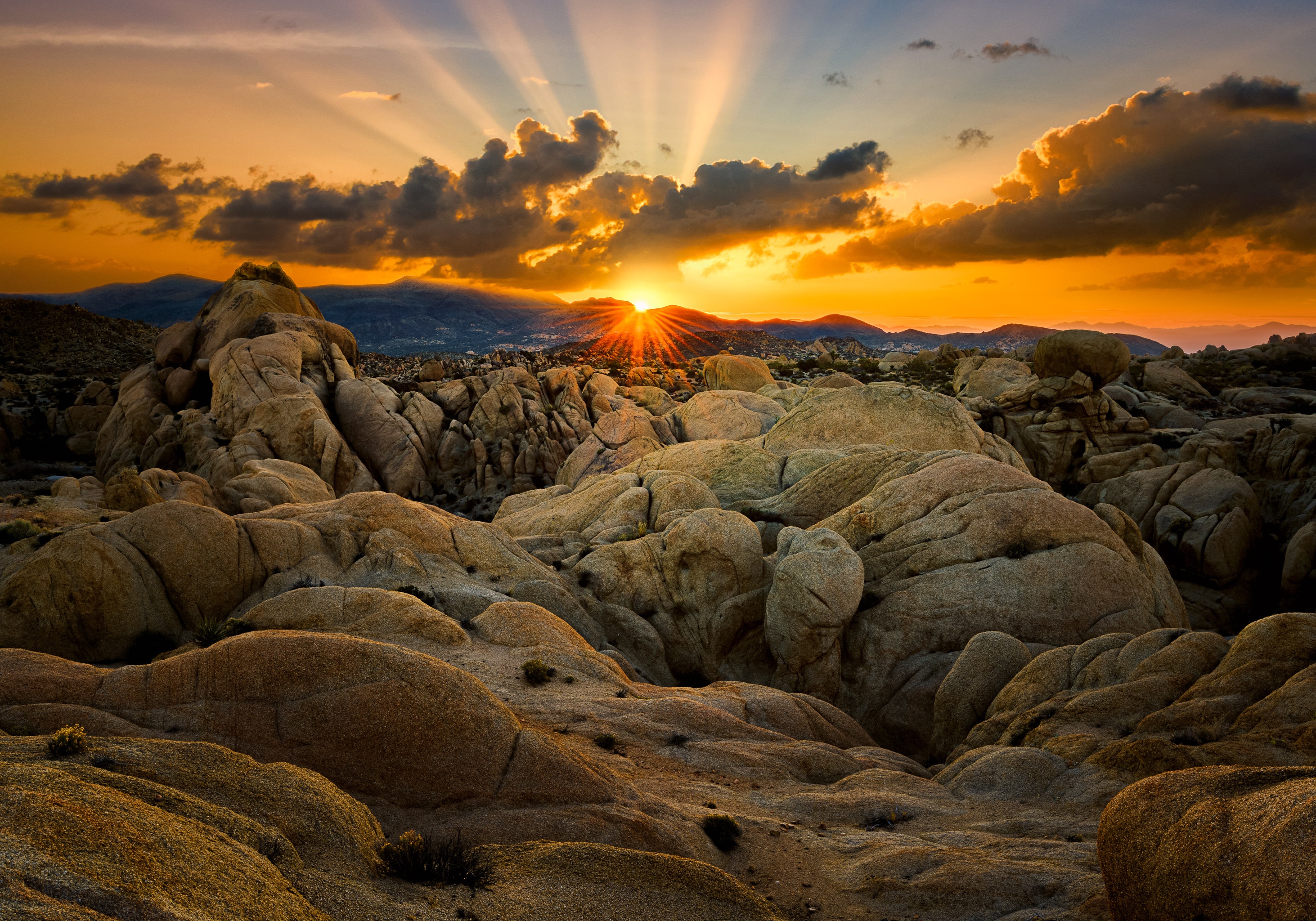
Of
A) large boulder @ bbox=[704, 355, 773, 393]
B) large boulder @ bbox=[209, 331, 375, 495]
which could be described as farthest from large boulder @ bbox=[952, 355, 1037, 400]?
large boulder @ bbox=[209, 331, 375, 495]

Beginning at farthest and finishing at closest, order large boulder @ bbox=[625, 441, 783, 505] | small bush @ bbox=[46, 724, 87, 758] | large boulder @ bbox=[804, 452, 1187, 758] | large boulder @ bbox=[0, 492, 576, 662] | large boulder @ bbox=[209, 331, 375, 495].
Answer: large boulder @ bbox=[209, 331, 375, 495] → large boulder @ bbox=[625, 441, 783, 505] → large boulder @ bbox=[804, 452, 1187, 758] → large boulder @ bbox=[0, 492, 576, 662] → small bush @ bbox=[46, 724, 87, 758]

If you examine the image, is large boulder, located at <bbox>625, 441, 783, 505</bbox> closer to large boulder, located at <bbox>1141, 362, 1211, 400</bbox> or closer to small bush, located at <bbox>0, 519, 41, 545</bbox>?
small bush, located at <bbox>0, 519, 41, 545</bbox>

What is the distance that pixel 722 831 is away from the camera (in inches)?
679

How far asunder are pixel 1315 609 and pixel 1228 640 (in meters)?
25.9

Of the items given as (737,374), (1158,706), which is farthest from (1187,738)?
(737,374)

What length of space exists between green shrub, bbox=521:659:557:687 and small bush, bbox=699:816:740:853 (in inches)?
369

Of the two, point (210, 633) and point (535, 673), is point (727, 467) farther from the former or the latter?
point (210, 633)

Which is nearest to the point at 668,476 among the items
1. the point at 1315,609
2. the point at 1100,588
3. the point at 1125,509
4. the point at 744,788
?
the point at 1100,588

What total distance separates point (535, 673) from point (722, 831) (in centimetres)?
1011

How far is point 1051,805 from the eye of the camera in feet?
66.7

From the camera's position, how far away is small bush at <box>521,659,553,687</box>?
2517 centimetres

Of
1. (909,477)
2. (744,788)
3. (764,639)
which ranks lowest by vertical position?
(764,639)

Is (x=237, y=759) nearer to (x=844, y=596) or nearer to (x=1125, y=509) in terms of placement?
(x=844, y=596)

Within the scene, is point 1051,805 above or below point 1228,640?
below
